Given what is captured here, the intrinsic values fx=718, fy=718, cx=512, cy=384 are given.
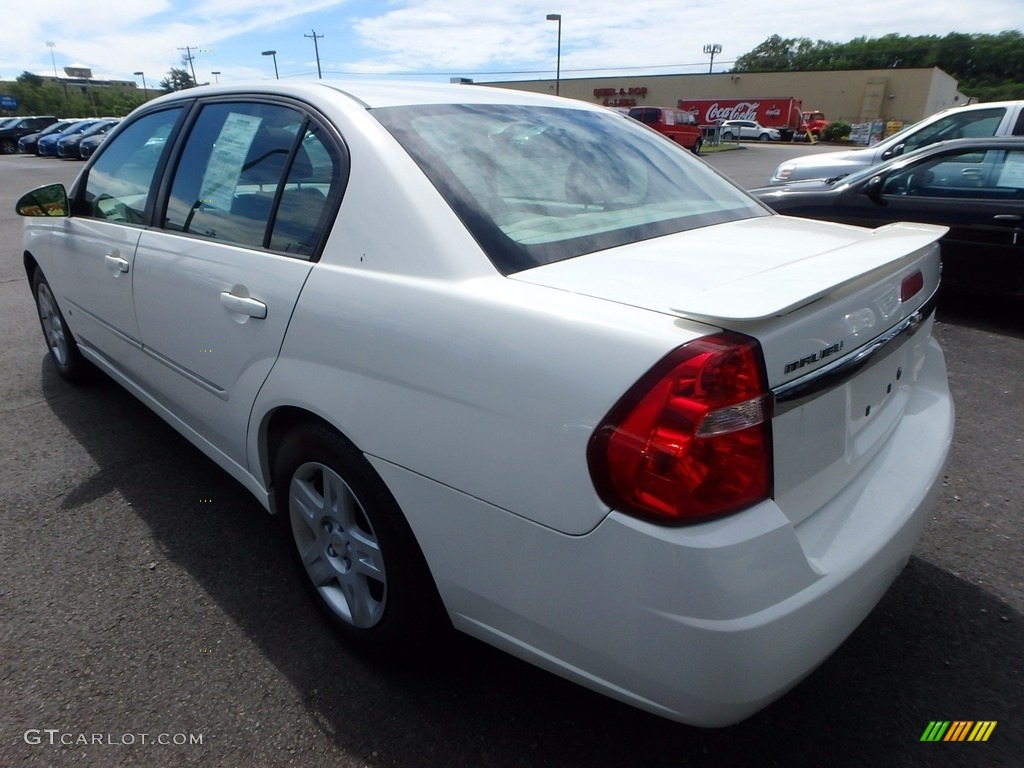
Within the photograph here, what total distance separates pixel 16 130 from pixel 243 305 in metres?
39.2

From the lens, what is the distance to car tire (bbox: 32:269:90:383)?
4.12 meters

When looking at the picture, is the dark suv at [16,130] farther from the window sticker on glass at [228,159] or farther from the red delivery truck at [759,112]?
the red delivery truck at [759,112]

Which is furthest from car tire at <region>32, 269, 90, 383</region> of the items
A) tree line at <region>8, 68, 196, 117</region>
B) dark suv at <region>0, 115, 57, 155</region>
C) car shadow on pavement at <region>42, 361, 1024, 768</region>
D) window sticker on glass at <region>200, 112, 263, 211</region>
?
tree line at <region>8, 68, 196, 117</region>

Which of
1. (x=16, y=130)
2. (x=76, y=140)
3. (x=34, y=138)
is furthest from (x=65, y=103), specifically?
(x=76, y=140)

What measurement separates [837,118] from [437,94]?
65.7 m

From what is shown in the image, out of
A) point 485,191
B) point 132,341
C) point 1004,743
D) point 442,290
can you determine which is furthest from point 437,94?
point 1004,743

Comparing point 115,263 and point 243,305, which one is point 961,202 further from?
point 115,263

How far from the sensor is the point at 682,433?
135cm

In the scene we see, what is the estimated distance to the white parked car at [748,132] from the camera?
4705 cm

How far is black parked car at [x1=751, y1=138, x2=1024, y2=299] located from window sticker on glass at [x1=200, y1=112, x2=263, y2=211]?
16.9 feet

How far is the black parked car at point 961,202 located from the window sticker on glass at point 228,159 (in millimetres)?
5157

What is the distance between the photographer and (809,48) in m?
107

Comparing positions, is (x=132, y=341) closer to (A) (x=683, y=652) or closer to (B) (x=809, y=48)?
(A) (x=683, y=652)

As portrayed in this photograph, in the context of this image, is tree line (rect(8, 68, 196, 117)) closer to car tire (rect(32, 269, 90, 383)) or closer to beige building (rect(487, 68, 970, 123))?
beige building (rect(487, 68, 970, 123))
